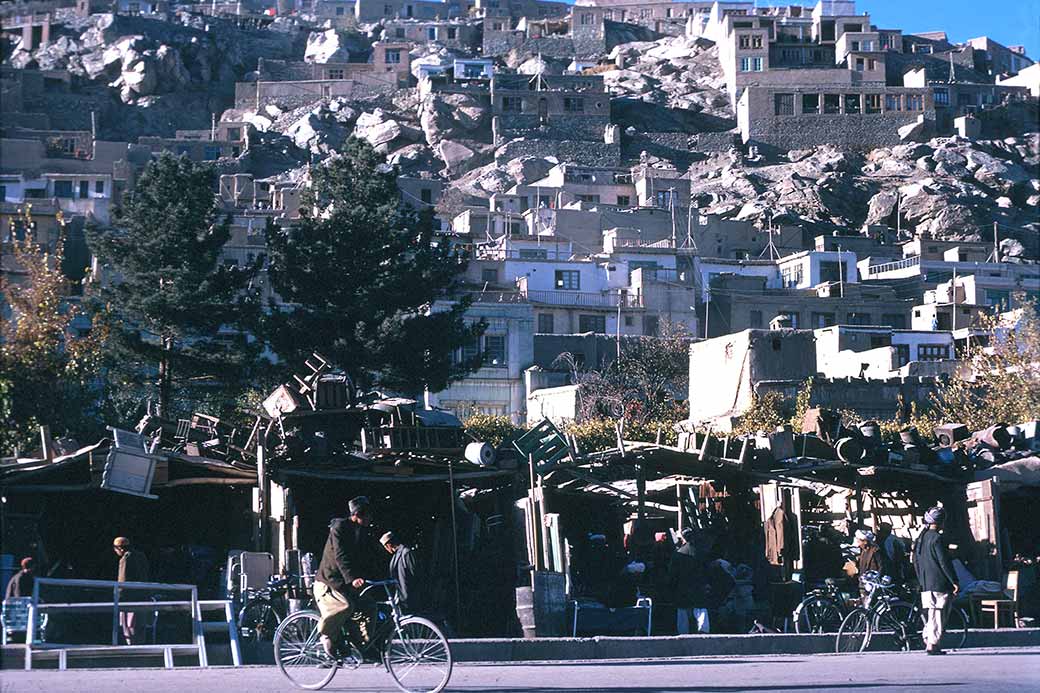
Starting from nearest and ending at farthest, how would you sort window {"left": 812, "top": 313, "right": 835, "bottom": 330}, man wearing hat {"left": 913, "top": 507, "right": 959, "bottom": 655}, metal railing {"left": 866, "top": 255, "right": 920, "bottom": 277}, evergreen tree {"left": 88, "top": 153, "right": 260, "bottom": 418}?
1. man wearing hat {"left": 913, "top": 507, "right": 959, "bottom": 655}
2. evergreen tree {"left": 88, "top": 153, "right": 260, "bottom": 418}
3. window {"left": 812, "top": 313, "right": 835, "bottom": 330}
4. metal railing {"left": 866, "top": 255, "right": 920, "bottom": 277}

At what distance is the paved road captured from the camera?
36.8 feet

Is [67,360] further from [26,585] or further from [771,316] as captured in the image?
[771,316]

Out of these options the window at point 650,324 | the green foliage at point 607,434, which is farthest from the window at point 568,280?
the green foliage at point 607,434

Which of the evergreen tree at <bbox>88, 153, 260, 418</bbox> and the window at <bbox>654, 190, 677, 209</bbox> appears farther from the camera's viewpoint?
the window at <bbox>654, 190, 677, 209</bbox>

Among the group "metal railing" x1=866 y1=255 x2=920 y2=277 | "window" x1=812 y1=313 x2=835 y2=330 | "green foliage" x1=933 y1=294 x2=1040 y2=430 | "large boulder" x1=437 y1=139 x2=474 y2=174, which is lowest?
"green foliage" x1=933 y1=294 x2=1040 y2=430

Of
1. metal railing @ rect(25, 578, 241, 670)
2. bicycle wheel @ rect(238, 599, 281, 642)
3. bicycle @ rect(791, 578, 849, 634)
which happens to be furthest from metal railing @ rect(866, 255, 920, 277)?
metal railing @ rect(25, 578, 241, 670)

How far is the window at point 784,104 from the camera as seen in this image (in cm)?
9944

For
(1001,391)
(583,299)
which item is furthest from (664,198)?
(1001,391)

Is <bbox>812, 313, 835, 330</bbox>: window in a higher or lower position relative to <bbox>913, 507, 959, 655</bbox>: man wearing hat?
Answer: higher

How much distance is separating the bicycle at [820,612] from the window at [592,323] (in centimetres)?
4074

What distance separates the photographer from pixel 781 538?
63.2 ft

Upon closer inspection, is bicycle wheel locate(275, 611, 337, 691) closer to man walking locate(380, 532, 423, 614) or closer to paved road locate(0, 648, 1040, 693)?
paved road locate(0, 648, 1040, 693)

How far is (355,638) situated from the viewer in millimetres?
11289

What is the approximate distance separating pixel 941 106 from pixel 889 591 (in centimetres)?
9303
